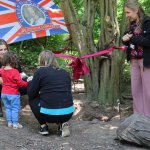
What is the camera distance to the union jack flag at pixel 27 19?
4.51 m

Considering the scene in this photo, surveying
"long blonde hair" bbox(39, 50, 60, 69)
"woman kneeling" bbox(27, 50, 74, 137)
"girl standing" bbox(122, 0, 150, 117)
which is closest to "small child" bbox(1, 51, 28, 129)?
"woman kneeling" bbox(27, 50, 74, 137)

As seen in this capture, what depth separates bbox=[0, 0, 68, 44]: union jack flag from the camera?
14.8 feet

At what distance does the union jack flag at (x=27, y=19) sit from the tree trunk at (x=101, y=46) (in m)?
1.11

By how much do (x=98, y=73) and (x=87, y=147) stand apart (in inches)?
84.6

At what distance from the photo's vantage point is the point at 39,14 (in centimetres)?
500

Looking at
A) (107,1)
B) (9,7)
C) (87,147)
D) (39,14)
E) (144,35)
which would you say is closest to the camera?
(87,147)

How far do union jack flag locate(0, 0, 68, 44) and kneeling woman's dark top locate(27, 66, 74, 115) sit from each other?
2.30 m

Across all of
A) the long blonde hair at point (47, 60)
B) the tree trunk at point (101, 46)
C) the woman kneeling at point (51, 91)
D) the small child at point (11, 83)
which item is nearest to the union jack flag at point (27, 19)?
the tree trunk at point (101, 46)

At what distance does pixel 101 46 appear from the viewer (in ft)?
13.7

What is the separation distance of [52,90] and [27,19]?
292 centimetres

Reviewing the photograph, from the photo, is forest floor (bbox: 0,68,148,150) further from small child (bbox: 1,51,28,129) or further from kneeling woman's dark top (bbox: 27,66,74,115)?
kneeling woman's dark top (bbox: 27,66,74,115)

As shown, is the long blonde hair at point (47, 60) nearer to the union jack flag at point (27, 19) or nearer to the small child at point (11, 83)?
the small child at point (11, 83)

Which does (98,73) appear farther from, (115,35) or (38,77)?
(38,77)

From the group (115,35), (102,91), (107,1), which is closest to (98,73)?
(102,91)
